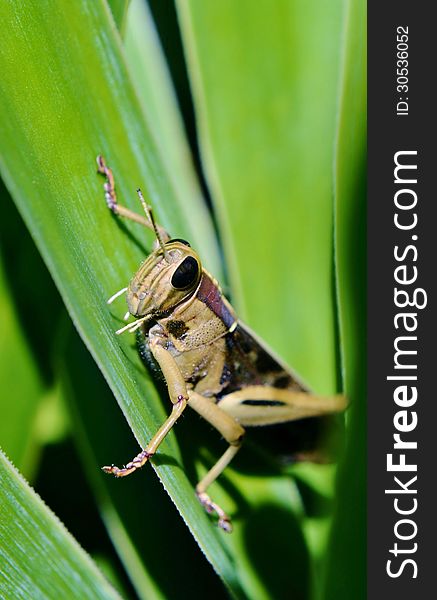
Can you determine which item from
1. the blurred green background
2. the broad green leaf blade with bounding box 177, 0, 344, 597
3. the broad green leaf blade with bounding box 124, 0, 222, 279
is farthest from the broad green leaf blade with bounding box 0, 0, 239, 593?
the broad green leaf blade with bounding box 124, 0, 222, 279

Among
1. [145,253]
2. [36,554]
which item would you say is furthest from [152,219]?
[36,554]

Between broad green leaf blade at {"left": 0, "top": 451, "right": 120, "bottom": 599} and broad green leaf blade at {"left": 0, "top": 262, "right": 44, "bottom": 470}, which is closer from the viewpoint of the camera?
broad green leaf blade at {"left": 0, "top": 451, "right": 120, "bottom": 599}

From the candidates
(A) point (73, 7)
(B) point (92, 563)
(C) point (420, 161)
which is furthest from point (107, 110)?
(B) point (92, 563)

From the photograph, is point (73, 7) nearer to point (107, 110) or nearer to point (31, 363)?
point (107, 110)

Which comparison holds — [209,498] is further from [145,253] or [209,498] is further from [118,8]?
[118,8]

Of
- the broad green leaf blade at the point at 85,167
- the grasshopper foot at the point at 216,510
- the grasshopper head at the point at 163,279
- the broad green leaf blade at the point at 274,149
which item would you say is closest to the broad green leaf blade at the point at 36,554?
the broad green leaf blade at the point at 85,167

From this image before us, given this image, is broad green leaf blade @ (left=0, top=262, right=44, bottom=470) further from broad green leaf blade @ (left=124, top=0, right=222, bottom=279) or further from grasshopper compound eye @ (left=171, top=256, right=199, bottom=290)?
broad green leaf blade @ (left=124, top=0, right=222, bottom=279)
